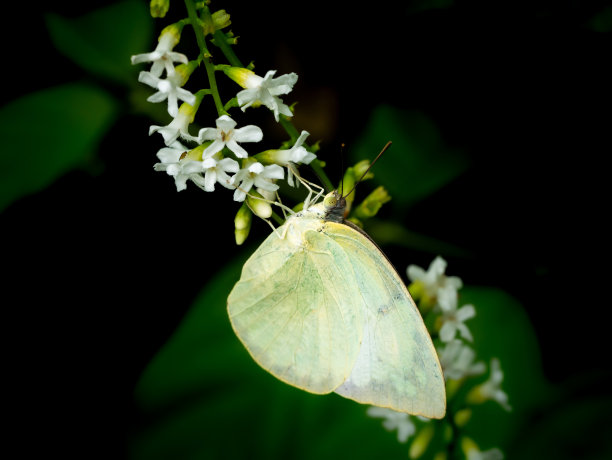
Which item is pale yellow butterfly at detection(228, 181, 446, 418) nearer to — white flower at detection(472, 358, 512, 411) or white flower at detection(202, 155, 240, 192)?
white flower at detection(202, 155, 240, 192)

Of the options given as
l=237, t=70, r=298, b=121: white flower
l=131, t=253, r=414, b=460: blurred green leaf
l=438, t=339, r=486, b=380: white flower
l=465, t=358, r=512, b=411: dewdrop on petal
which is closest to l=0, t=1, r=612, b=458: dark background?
l=131, t=253, r=414, b=460: blurred green leaf

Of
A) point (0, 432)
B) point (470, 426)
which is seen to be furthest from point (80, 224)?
point (470, 426)

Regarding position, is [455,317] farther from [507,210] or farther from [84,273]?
[84,273]

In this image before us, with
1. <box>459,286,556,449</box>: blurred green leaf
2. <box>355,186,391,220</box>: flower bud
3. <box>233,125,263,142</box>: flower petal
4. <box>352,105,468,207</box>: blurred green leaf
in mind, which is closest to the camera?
<box>233,125,263,142</box>: flower petal

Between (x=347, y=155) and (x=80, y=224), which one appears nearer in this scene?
(x=80, y=224)

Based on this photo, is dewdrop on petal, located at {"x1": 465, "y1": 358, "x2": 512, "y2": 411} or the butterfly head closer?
the butterfly head

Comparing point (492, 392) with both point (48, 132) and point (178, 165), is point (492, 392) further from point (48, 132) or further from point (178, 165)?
point (48, 132)

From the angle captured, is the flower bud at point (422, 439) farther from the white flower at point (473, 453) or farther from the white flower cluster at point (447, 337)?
the white flower at point (473, 453)

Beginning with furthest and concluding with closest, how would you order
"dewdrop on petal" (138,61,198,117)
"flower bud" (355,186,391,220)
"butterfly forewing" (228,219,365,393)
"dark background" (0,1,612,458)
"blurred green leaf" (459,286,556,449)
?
"blurred green leaf" (459,286,556,449) → "dark background" (0,1,612,458) → "flower bud" (355,186,391,220) → "butterfly forewing" (228,219,365,393) → "dewdrop on petal" (138,61,198,117)
